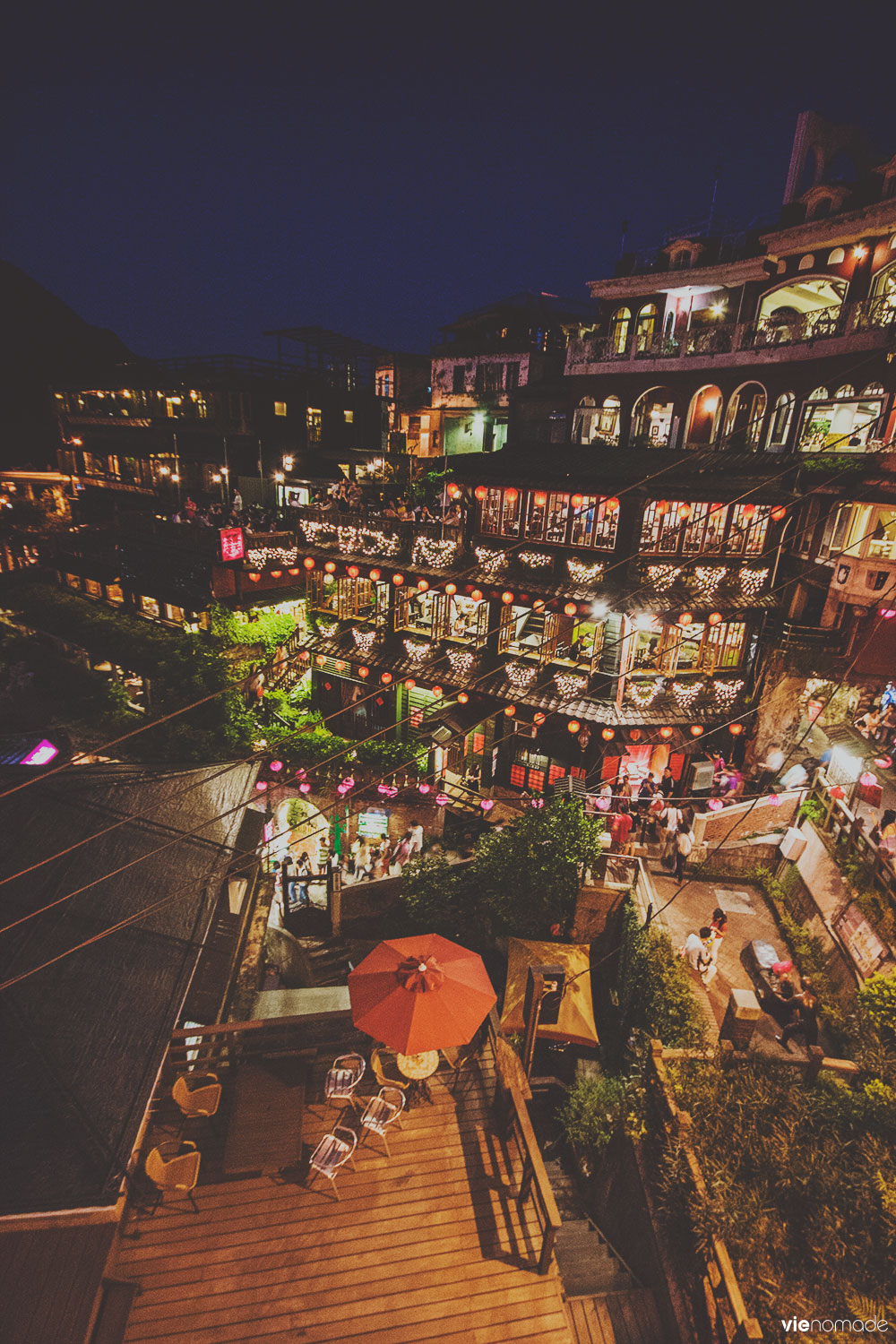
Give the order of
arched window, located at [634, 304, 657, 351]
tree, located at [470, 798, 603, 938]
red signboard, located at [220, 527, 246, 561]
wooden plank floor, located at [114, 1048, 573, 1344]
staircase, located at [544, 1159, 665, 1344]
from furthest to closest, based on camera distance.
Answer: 1. red signboard, located at [220, 527, 246, 561]
2. arched window, located at [634, 304, 657, 351]
3. tree, located at [470, 798, 603, 938]
4. staircase, located at [544, 1159, 665, 1344]
5. wooden plank floor, located at [114, 1048, 573, 1344]

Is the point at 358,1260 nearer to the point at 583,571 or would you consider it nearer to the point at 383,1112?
the point at 383,1112

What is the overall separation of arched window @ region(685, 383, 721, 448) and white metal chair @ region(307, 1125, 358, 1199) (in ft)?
77.7

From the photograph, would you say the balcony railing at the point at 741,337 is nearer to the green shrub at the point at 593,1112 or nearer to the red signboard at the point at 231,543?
the red signboard at the point at 231,543

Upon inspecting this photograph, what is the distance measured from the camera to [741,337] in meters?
20.2

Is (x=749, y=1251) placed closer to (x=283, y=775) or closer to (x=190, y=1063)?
(x=190, y=1063)

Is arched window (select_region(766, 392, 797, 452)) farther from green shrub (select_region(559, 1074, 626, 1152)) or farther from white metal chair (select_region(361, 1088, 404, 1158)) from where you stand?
white metal chair (select_region(361, 1088, 404, 1158))

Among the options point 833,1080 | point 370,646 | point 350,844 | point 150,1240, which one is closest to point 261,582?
point 370,646

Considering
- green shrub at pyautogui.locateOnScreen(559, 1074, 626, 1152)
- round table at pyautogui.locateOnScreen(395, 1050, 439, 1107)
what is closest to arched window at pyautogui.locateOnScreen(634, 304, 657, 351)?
green shrub at pyautogui.locateOnScreen(559, 1074, 626, 1152)

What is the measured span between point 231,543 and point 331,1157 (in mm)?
20565

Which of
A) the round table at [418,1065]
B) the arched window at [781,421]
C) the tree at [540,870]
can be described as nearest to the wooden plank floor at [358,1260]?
the round table at [418,1065]

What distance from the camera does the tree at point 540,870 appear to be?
15.0m

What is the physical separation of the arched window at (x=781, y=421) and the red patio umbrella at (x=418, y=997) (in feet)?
69.1

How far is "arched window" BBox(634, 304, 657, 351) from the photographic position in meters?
22.3

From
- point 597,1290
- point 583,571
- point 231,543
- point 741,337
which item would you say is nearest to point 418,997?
point 597,1290
